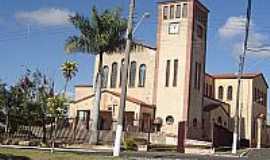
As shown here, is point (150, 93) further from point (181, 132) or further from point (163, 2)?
point (181, 132)

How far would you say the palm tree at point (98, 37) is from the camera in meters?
49.3

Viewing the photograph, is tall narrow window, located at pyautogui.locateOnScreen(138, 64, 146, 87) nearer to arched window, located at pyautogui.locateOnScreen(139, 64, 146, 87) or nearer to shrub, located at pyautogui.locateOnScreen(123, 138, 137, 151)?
arched window, located at pyautogui.locateOnScreen(139, 64, 146, 87)

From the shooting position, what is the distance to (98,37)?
49.4 m

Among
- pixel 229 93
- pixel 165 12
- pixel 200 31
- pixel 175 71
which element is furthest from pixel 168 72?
pixel 229 93

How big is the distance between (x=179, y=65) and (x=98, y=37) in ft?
58.6

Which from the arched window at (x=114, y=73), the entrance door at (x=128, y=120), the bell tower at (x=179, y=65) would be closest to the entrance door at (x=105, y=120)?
the entrance door at (x=128, y=120)

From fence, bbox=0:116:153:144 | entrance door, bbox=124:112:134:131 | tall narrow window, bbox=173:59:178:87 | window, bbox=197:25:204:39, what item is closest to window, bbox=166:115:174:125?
tall narrow window, bbox=173:59:178:87

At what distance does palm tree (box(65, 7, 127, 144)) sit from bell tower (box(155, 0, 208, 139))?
641 inches

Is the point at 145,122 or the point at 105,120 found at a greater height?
the point at 105,120

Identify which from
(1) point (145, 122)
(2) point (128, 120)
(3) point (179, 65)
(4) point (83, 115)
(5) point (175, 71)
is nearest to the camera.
A: (2) point (128, 120)

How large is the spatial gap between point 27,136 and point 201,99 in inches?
921

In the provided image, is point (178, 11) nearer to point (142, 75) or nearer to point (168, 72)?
point (168, 72)

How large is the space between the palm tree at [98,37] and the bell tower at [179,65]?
641 inches

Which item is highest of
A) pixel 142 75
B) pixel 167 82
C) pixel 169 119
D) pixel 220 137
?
pixel 142 75
